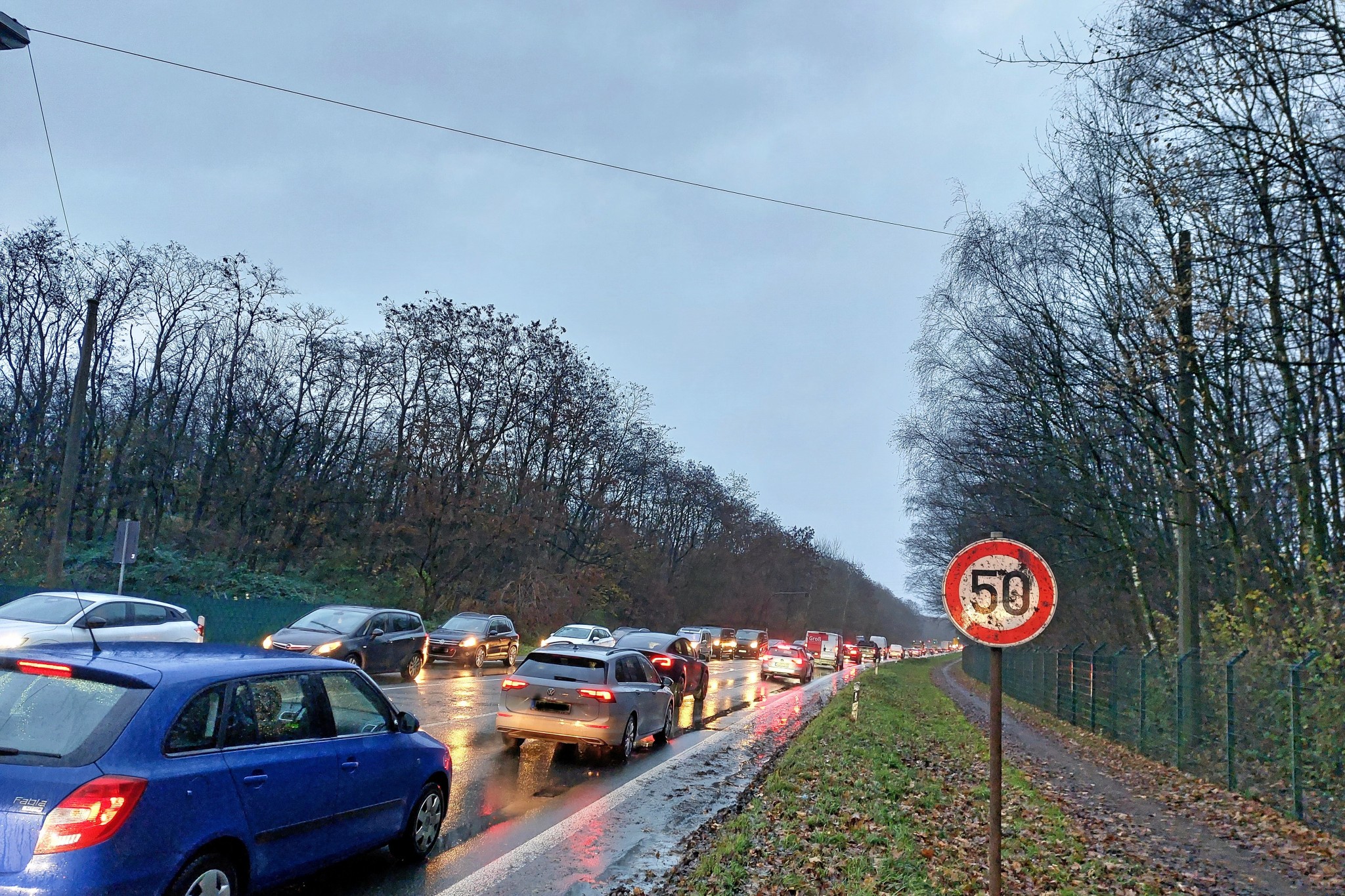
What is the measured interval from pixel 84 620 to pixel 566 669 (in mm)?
6663

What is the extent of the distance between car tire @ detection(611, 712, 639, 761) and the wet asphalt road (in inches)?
7.3

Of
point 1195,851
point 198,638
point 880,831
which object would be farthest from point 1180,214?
point 198,638

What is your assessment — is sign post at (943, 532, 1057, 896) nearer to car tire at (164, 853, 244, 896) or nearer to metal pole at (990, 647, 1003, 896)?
metal pole at (990, 647, 1003, 896)

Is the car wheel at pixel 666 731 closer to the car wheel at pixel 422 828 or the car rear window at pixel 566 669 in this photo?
the car rear window at pixel 566 669

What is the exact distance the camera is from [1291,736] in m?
10.6

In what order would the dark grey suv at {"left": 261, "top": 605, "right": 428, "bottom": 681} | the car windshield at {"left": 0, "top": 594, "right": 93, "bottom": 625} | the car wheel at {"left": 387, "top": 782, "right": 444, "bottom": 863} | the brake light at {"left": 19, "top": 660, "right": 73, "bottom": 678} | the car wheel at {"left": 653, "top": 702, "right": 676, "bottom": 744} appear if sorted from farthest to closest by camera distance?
the dark grey suv at {"left": 261, "top": 605, "right": 428, "bottom": 681} → the car wheel at {"left": 653, "top": 702, "right": 676, "bottom": 744} → the car windshield at {"left": 0, "top": 594, "right": 93, "bottom": 625} → the car wheel at {"left": 387, "top": 782, "right": 444, "bottom": 863} → the brake light at {"left": 19, "top": 660, "right": 73, "bottom": 678}

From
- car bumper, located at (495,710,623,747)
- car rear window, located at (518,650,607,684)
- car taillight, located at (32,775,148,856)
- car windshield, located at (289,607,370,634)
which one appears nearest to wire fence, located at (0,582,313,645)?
car windshield, located at (289,607,370,634)

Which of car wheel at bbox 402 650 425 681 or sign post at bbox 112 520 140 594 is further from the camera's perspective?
car wheel at bbox 402 650 425 681

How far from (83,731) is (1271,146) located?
36.0 feet

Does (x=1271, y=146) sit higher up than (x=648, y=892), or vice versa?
(x=1271, y=146)

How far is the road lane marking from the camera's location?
6.39 meters

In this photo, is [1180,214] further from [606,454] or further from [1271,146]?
[606,454]

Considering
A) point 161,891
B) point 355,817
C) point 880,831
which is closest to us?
A: point 161,891

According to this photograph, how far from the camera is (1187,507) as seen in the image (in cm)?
1652
